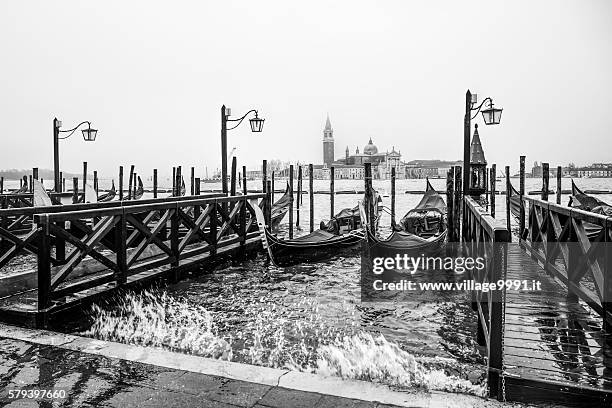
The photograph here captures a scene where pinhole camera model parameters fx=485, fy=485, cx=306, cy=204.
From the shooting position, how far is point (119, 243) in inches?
198

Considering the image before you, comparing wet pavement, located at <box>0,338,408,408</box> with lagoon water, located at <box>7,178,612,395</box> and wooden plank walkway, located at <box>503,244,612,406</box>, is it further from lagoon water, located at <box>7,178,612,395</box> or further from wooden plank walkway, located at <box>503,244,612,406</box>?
wooden plank walkway, located at <box>503,244,612,406</box>

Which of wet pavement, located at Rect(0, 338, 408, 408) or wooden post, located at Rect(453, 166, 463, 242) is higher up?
wooden post, located at Rect(453, 166, 463, 242)

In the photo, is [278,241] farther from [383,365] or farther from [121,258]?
[383,365]

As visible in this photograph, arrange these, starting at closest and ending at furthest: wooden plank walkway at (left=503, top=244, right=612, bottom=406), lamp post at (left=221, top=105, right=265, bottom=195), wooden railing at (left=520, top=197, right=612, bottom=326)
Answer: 1. wooden plank walkway at (left=503, top=244, right=612, bottom=406)
2. wooden railing at (left=520, top=197, right=612, bottom=326)
3. lamp post at (left=221, top=105, right=265, bottom=195)

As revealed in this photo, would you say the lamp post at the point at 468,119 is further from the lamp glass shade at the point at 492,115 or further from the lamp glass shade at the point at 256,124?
the lamp glass shade at the point at 256,124

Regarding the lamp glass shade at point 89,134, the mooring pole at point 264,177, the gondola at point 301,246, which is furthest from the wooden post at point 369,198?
the lamp glass shade at point 89,134

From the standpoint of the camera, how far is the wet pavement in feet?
7.89

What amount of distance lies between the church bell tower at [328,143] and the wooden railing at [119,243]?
392 feet

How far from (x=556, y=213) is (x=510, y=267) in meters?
1.49

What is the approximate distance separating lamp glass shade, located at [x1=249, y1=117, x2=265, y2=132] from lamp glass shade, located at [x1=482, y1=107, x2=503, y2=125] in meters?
4.46

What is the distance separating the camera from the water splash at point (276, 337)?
3.60 metres

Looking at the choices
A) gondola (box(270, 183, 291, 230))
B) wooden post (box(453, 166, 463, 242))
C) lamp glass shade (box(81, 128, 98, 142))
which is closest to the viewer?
wooden post (box(453, 166, 463, 242))

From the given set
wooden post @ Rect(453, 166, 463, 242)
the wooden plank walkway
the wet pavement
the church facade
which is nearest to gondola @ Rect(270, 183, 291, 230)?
wooden post @ Rect(453, 166, 463, 242)

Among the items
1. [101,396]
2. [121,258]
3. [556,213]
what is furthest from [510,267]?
[101,396]
